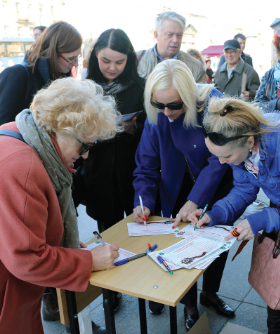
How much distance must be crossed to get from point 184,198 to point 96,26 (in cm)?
2150

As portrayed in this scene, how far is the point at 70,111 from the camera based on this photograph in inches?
50.2

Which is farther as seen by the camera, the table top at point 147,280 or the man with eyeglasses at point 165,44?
the man with eyeglasses at point 165,44

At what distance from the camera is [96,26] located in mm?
21312

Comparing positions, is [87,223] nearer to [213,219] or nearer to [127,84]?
[127,84]

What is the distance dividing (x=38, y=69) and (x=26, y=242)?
1.35 m

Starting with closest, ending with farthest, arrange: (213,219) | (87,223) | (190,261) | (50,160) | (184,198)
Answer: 1. (50,160)
2. (190,261)
3. (213,219)
4. (184,198)
5. (87,223)

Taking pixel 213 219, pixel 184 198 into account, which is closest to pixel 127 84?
pixel 184 198

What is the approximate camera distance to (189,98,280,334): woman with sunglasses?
1464mm

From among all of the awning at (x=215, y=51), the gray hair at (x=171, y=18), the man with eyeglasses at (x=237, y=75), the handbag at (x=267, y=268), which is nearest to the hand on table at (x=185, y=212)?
the handbag at (x=267, y=268)

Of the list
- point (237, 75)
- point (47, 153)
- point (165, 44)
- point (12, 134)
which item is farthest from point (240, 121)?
point (237, 75)

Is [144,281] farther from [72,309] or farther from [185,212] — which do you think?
[185,212]

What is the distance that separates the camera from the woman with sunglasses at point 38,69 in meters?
2.03

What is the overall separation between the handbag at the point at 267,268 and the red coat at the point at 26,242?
0.82 m

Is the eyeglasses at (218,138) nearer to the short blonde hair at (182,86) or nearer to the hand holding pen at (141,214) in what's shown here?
the short blonde hair at (182,86)
